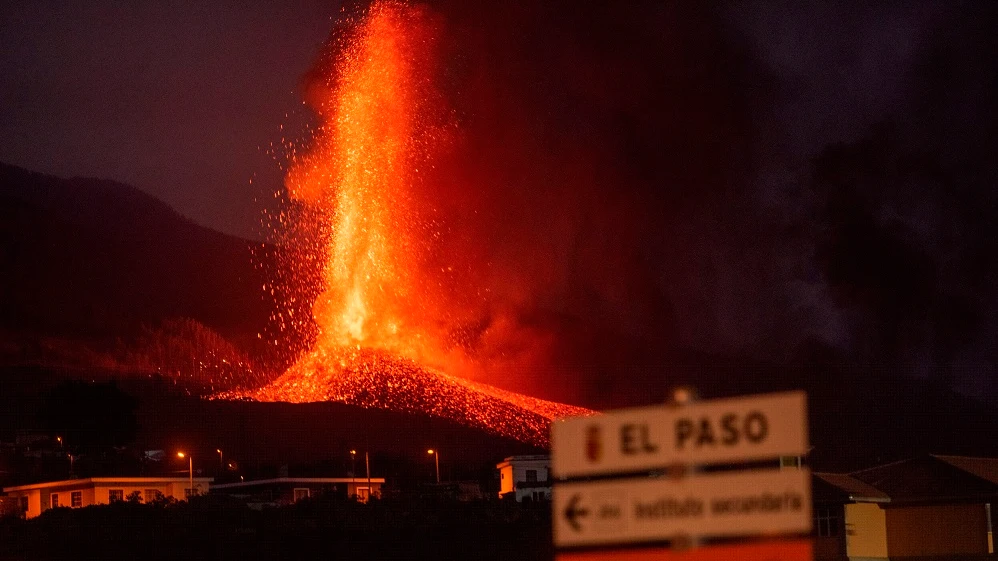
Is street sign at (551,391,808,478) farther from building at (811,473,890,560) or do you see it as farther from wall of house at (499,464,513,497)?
wall of house at (499,464,513,497)

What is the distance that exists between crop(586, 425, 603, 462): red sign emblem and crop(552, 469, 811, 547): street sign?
0.49 feet

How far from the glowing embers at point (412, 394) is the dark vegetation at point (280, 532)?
254 ft

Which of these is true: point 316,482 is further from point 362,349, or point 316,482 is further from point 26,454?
point 362,349

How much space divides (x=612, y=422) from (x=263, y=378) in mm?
195578

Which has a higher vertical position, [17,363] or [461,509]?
[17,363]

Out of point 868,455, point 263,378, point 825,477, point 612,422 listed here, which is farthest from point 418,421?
point 612,422

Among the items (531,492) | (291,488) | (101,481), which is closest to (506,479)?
(531,492)

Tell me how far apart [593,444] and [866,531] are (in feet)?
157

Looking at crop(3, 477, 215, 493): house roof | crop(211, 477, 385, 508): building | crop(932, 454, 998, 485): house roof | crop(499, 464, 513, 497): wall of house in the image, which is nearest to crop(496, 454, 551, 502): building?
crop(499, 464, 513, 497): wall of house

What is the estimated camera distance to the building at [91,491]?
197 feet

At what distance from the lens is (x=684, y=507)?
21.1 feet

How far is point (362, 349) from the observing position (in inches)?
4801

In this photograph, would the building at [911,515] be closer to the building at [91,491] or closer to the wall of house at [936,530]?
the wall of house at [936,530]

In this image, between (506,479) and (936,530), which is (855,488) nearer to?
(936,530)
